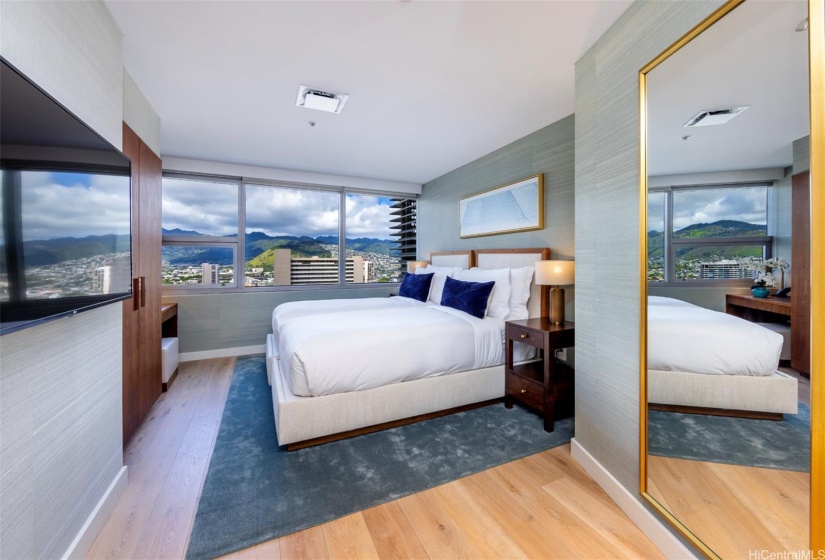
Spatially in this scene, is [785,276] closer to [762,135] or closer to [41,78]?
[762,135]

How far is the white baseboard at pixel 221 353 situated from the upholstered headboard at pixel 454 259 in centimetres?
272

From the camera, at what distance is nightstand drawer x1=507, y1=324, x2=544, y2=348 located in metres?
2.47

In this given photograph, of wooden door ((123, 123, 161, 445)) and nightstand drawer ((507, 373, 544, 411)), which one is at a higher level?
wooden door ((123, 123, 161, 445))

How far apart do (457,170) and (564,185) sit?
1.95 m

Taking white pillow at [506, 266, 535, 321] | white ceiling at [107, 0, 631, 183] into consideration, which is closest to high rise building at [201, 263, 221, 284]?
white ceiling at [107, 0, 631, 183]

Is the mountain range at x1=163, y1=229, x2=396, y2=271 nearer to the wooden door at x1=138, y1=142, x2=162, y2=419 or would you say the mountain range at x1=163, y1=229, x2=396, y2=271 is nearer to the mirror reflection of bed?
the wooden door at x1=138, y1=142, x2=162, y2=419

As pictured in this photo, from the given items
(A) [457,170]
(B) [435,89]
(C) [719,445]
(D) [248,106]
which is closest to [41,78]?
(D) [248,106]

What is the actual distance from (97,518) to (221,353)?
3.01 m

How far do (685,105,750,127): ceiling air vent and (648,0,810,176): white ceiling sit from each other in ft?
0.05

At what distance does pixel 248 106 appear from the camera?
273cm

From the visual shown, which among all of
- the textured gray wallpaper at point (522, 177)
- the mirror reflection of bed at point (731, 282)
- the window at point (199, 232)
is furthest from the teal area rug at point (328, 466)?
the window at point (199, 232)

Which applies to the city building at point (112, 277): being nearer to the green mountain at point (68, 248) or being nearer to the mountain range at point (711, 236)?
the green mountain at point (68, 248)

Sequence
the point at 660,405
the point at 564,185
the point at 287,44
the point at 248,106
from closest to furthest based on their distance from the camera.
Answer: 1. the point at 660,405
2. the point at 287,44
3. the point at 248,106
4. the point at 564,185

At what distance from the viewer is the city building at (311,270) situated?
16.0 feet
